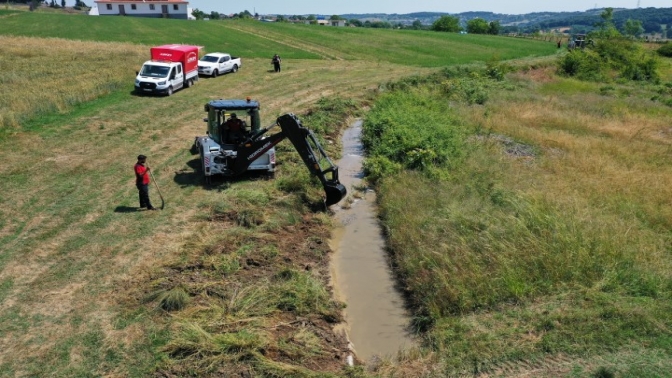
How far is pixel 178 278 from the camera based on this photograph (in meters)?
10.3

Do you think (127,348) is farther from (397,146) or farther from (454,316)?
(397,146)

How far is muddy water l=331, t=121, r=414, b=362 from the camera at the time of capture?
30.9ft

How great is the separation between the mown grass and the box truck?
1241 cm

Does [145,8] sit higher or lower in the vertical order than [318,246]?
higher

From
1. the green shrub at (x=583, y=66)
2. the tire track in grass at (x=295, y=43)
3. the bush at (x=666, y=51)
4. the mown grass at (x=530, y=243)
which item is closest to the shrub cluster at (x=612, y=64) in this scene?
the green shrub at (x=583, y=66)

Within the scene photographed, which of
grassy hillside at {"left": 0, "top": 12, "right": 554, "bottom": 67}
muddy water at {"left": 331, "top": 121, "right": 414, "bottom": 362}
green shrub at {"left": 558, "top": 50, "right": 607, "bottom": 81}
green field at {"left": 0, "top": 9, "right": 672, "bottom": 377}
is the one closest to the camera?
green field at {"left": 0, "top": 9, "right": 672, "bottom": 377}

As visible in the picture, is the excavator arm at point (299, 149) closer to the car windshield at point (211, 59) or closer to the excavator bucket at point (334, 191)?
the excavator bucket at point (334, 191)

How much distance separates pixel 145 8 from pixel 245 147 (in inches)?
4556

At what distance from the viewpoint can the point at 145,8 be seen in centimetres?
11656

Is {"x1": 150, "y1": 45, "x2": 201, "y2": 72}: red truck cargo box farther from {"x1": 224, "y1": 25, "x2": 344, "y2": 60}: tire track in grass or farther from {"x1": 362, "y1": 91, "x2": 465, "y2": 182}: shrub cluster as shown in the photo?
{"x1": 224, "y1": 25, "x2": 344, "y2": 60}: tire track in grass

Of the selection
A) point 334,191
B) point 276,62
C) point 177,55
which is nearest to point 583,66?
point 276,62

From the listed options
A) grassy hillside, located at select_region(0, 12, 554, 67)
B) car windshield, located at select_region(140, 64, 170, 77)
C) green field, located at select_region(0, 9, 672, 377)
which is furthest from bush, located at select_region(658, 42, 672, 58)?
car windshield, located at select_region(140, 64, 170, 77)

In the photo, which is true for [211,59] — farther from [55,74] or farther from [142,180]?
[142,180]

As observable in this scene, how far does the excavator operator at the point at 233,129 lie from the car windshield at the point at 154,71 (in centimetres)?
1468
